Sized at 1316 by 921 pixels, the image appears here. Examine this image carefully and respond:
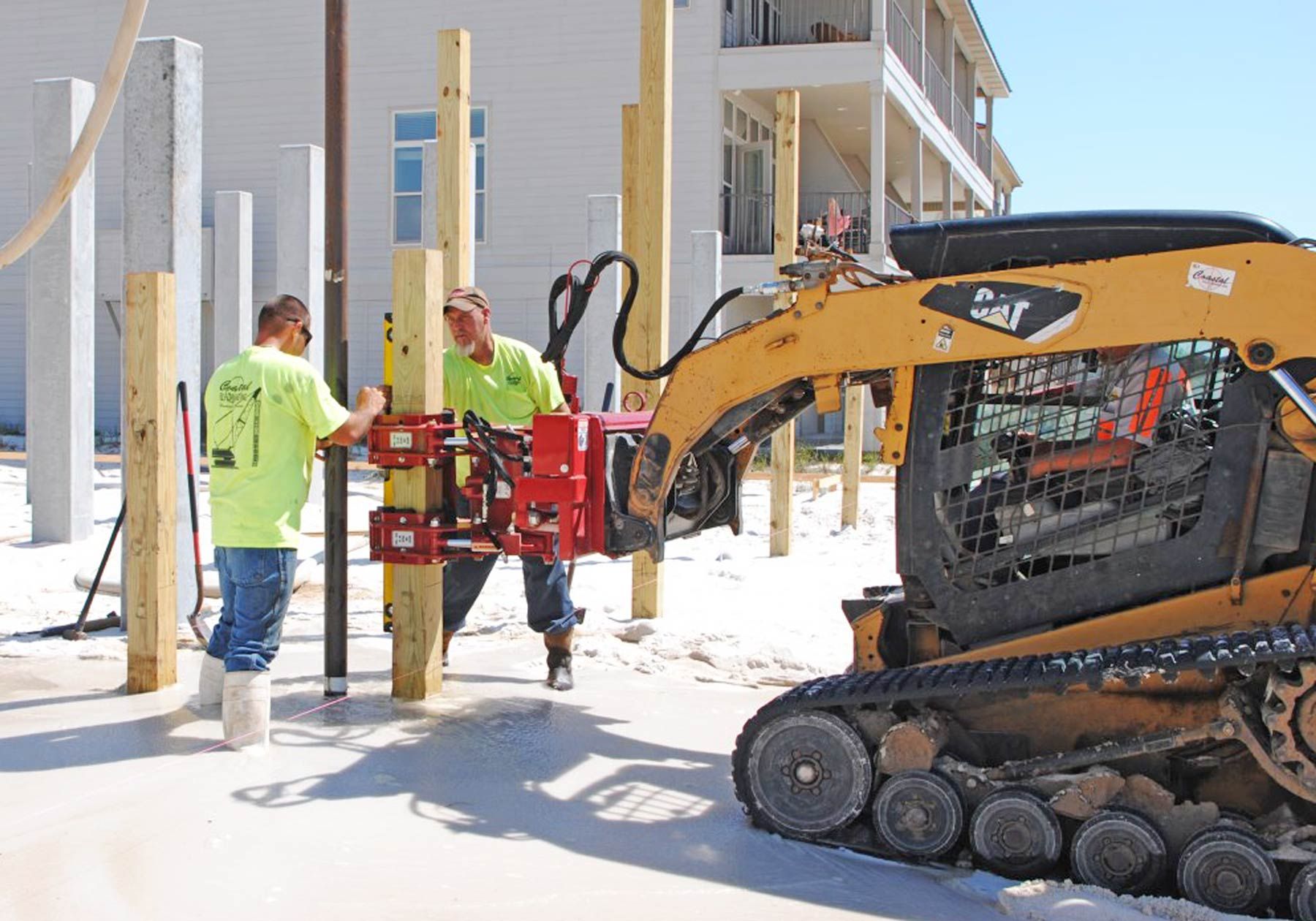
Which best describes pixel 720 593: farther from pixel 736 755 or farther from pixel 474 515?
pixel 736 755

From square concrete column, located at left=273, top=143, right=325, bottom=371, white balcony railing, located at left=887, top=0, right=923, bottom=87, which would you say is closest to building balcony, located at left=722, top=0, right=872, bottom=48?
white balcony railing, located at left=887, top=0, right=923, bottom=87

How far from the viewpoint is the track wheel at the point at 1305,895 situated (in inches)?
149

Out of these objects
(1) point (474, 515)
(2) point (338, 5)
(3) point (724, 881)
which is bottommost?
(3) point (724, 881)

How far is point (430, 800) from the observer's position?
15.8 feet

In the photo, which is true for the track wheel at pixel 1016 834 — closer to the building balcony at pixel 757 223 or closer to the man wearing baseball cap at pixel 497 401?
the man wearing baseball cap at pixel 497 401

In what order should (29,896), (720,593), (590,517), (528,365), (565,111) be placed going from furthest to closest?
1. (565,111)
2. (720,593)
3. (528,365)
4. (590,517)
5. (29,896)

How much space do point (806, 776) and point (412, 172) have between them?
67.5 ft

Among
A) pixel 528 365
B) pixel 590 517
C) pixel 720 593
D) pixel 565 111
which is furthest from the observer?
pixel 565 111

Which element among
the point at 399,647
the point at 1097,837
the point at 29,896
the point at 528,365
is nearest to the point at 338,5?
the point at 528,365

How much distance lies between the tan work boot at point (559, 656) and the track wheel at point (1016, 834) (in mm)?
2785

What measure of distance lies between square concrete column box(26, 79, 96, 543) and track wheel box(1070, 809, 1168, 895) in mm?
8730

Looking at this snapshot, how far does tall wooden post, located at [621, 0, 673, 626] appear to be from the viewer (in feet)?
25.4

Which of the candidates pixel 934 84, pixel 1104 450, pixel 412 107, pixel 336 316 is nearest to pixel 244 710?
pixel 336 316

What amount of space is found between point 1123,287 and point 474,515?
294cm
